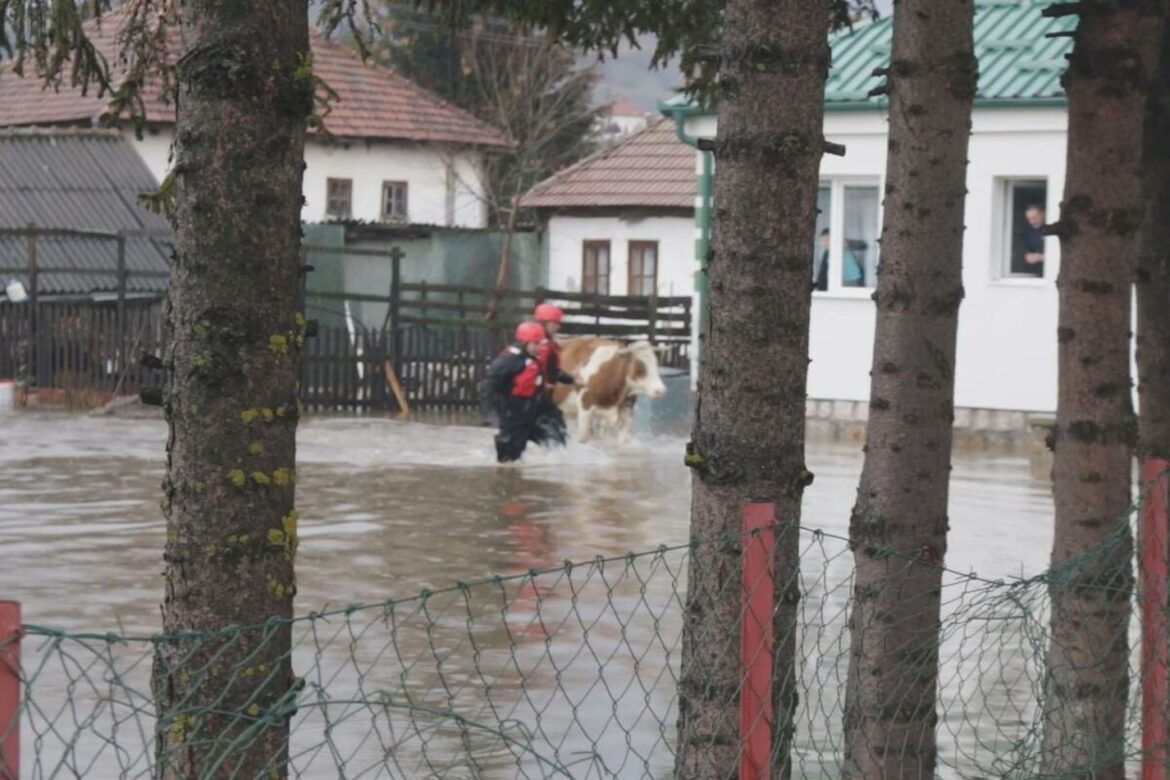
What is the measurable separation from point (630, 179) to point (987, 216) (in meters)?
18.4

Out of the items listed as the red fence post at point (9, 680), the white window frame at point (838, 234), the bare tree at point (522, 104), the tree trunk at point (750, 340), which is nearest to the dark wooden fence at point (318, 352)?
the white window frame at point (838, 234)

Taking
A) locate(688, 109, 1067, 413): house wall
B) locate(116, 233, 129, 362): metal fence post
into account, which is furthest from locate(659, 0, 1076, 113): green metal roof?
locate(116, 233, 129, 362): metal fence post

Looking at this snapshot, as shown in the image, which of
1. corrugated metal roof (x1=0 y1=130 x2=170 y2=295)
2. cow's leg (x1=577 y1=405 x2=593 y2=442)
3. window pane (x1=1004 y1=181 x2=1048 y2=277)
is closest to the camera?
cow's leg (x1=577 y1=405 x2=593 y2=442)

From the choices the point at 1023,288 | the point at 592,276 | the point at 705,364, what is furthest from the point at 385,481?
the point at 592,276

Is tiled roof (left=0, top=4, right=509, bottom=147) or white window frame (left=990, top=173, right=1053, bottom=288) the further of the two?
tiled roof (left=0, top=4, right=509, bottom=147)

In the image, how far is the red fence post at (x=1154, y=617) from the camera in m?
6.73

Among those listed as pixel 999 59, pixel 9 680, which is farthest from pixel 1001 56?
pixel 9 680

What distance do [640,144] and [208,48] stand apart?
39250mm

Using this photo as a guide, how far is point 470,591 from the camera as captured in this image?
11703 millimetres

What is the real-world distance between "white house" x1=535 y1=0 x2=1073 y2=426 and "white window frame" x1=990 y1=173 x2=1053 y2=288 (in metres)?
0.02

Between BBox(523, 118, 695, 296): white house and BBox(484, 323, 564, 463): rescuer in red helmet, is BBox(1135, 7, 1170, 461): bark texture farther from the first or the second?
BBox(523, 118, 695, 296): white house

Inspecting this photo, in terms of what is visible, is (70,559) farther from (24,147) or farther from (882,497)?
(24,147)

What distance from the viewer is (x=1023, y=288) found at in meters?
24.3

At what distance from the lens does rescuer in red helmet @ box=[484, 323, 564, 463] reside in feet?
69.8
